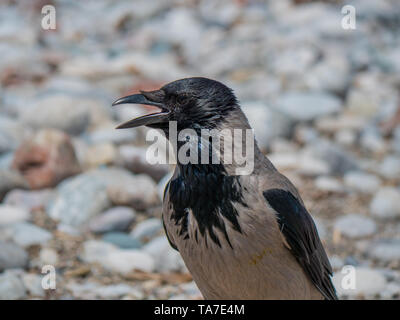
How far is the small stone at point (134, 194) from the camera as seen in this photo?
17.9ft

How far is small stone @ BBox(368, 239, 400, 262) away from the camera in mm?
4895

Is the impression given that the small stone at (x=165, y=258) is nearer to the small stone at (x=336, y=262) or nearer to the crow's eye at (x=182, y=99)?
the small stone at (x=336, y=262)

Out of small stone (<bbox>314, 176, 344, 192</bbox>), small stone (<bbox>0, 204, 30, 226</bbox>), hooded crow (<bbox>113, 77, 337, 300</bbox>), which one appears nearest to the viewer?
hooded crow (<bbox>113, 77, 337, 300</bbox>)

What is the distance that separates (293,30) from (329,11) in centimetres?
89

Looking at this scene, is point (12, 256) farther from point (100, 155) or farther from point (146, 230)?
point (100, 155)

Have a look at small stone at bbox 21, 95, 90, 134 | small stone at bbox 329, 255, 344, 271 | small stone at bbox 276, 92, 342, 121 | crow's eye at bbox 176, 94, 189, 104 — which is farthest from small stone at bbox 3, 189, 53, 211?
small stone at bbox 276, 92, 342, 121

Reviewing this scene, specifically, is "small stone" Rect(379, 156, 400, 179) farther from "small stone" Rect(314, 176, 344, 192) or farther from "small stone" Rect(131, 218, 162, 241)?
"small stone" Rect(131, 218, 162, 241)

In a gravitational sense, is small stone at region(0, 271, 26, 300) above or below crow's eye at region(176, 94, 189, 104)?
below

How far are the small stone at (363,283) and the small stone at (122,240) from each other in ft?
4.73

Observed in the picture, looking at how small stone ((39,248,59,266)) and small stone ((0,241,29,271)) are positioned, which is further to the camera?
small stone ((39,248,59,266))

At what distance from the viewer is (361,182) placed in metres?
6.22

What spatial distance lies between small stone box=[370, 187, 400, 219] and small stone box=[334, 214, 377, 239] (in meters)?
0.13
